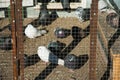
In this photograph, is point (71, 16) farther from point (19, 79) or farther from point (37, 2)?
point (19, 79)

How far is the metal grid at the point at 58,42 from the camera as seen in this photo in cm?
788

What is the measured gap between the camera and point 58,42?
10633mm

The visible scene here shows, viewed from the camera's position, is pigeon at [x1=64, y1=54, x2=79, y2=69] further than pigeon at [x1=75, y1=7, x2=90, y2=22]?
No

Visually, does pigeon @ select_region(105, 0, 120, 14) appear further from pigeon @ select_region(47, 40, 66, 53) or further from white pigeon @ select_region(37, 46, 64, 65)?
white pigeon @ select_region(37, 46, 64, 65)

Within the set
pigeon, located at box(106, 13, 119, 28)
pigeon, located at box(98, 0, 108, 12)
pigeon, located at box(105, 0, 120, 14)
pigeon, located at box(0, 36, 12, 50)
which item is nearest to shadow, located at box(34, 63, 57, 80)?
pigeon, located at box(0, 36, 12, 50)

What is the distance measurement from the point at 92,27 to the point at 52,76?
194 centimetres

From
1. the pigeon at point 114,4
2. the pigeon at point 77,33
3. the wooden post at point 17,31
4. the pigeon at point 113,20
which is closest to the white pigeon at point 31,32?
the pigeon at point 77,33

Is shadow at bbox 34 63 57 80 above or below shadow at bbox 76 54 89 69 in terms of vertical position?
below

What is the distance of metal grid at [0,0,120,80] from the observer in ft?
25.8

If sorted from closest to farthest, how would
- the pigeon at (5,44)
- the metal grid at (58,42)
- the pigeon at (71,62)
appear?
the metal grid at (58,42) → the pigeon at (71,62) → the pigeon at (5,44)

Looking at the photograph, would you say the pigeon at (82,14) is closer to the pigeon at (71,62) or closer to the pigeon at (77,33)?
the pigeon at (77,33)

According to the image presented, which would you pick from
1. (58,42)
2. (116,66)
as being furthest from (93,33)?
(58,42)

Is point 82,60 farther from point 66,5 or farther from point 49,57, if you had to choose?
point 66,5

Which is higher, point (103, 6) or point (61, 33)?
point (103, 6)
